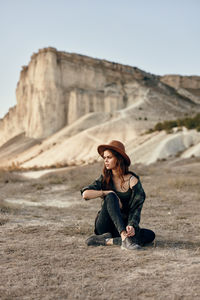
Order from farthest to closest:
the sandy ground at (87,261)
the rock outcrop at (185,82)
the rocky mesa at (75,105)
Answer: the rock outcrop at (185,82)
the rocky mesa at (75,105)
the sandy ground at (87,261)

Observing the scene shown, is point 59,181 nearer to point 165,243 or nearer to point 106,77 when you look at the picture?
point 165,243

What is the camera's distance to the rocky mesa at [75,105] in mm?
36188

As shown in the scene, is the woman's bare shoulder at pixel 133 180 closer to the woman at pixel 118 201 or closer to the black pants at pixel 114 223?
the woman at pixel 118 201

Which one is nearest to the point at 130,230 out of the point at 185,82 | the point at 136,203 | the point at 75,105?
the point at 136,203

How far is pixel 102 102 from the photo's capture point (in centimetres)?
4488

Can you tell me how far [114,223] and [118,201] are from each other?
0.26 meters

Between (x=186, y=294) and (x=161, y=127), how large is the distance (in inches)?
1050

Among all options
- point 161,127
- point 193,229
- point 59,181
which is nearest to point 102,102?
point 161,127

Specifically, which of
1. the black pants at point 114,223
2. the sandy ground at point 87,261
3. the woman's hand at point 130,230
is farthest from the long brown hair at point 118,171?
the sandy ground at point 87,261

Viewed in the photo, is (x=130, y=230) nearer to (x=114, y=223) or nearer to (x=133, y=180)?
(x=114, y=223)

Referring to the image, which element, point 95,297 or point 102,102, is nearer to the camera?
point 95,297

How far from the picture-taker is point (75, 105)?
141 ft

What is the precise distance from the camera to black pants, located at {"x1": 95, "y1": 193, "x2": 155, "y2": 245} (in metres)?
3.77

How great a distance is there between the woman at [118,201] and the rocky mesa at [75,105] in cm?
2882
